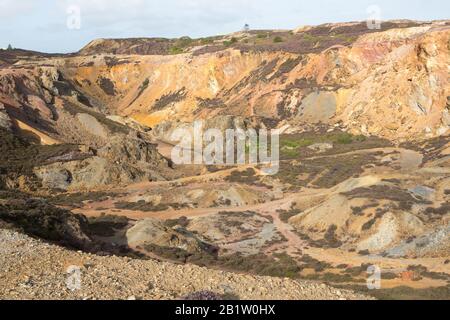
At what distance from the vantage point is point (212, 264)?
104 ft

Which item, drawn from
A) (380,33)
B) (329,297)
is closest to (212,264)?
(329,297)

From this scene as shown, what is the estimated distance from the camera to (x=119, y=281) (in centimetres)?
1752

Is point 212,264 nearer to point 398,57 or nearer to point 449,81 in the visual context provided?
point 449,81

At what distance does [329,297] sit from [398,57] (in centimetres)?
7011

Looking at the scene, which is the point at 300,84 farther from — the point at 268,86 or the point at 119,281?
the point at 119,281

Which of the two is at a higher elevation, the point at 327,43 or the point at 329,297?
the point at 327,43

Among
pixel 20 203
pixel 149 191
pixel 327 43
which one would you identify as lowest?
pixel 149 191
